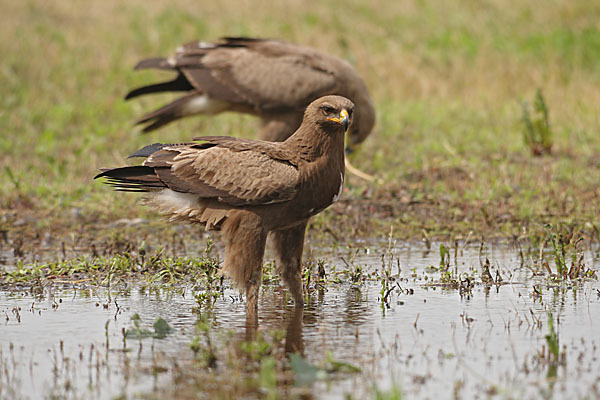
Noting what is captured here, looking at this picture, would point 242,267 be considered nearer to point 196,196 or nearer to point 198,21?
point 196,196

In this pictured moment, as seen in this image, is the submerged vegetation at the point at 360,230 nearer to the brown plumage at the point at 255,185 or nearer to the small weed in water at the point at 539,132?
the small weed in water at the point at 539,132

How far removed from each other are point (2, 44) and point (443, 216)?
31.4ft

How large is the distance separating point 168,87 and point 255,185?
4.42 metres

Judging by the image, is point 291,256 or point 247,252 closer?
point 247,252

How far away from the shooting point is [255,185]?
217 inches

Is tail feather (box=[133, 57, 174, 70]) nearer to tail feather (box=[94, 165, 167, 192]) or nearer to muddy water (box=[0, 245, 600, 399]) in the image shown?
muddy water (box=[0, 245, 600, 399])

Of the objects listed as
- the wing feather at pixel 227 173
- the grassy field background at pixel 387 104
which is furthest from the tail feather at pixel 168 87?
the wing feather at pixel 227 173

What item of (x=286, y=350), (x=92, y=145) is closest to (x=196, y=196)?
(x=286, y=350)

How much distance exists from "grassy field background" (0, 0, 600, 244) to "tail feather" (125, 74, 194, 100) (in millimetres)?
966

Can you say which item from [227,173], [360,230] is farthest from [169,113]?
[227,173]

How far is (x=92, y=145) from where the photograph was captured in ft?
35.9

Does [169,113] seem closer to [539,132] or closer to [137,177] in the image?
[137,177]

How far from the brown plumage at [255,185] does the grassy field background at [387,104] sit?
1.67 meters

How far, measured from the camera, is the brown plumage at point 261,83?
356 inches
